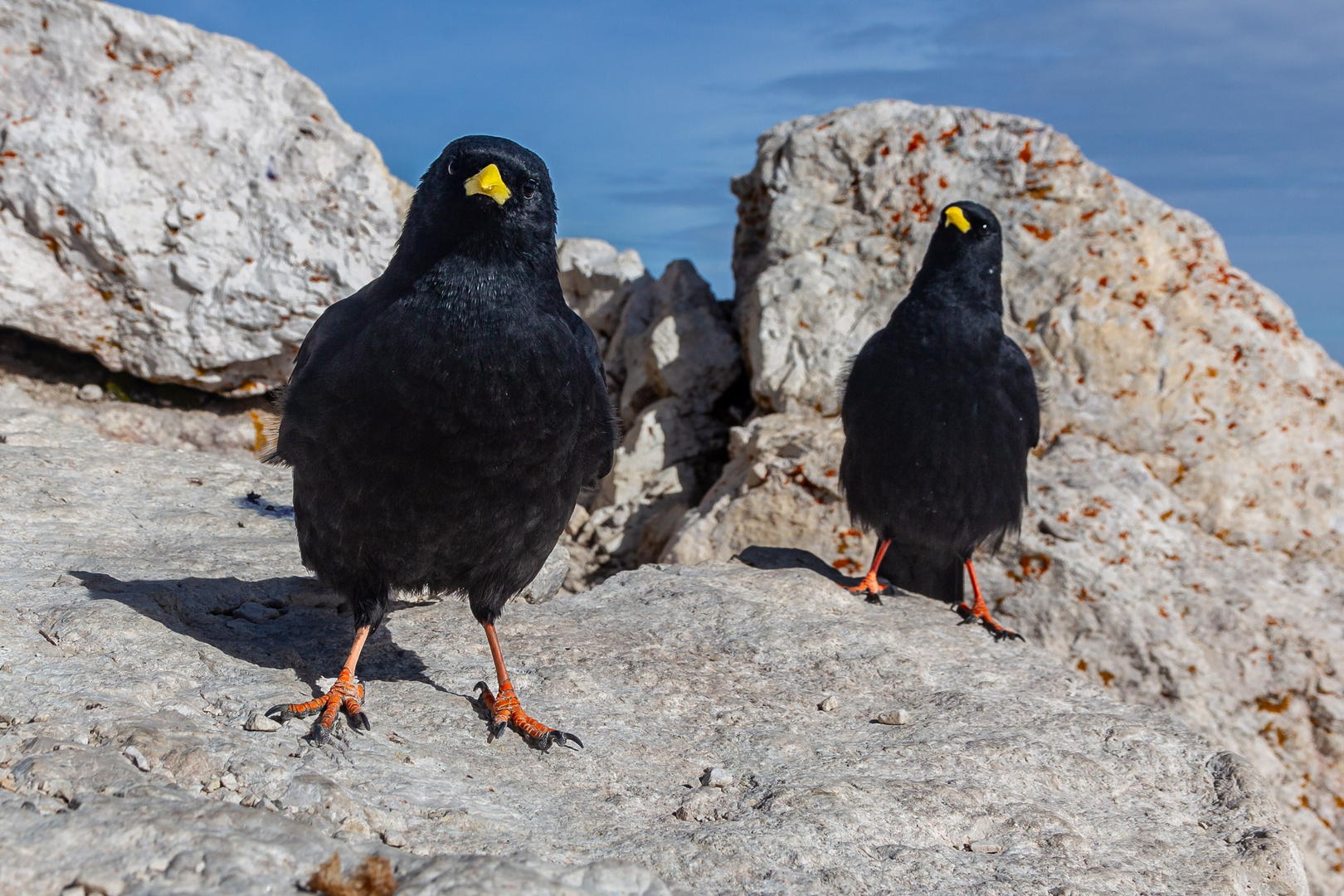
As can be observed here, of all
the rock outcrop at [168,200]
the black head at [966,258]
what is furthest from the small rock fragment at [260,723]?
the rock outcrop at [168,200]

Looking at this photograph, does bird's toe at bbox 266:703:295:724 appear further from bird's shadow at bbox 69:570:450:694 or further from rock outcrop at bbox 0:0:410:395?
rock outcrop at bbox 0:0:410:395

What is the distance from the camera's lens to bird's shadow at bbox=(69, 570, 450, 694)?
3717 millimetres

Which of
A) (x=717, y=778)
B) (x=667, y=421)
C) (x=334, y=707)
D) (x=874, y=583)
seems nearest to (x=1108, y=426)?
(x=874, y=583)

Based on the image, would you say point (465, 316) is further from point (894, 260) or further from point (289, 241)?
point (894, 260)

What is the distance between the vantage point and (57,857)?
2039 millimetres

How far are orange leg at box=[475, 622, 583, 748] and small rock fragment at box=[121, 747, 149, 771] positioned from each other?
1.19m

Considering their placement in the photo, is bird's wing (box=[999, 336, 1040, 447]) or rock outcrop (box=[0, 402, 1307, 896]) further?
bird's wing (box=[999, 336, 1040, 447])

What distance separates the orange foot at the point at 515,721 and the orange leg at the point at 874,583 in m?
2.76

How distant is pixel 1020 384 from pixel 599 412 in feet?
10.7

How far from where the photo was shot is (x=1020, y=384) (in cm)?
592

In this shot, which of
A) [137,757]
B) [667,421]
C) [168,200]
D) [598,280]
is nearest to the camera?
[137,757]

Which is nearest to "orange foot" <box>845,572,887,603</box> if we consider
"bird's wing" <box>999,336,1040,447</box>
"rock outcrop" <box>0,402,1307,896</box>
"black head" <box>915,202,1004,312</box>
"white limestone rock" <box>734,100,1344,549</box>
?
"rock outcrop" <box>0,402,1307,896</box>

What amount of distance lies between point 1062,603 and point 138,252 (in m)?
6.94

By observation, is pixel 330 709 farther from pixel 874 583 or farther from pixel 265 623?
pixel 874 583
